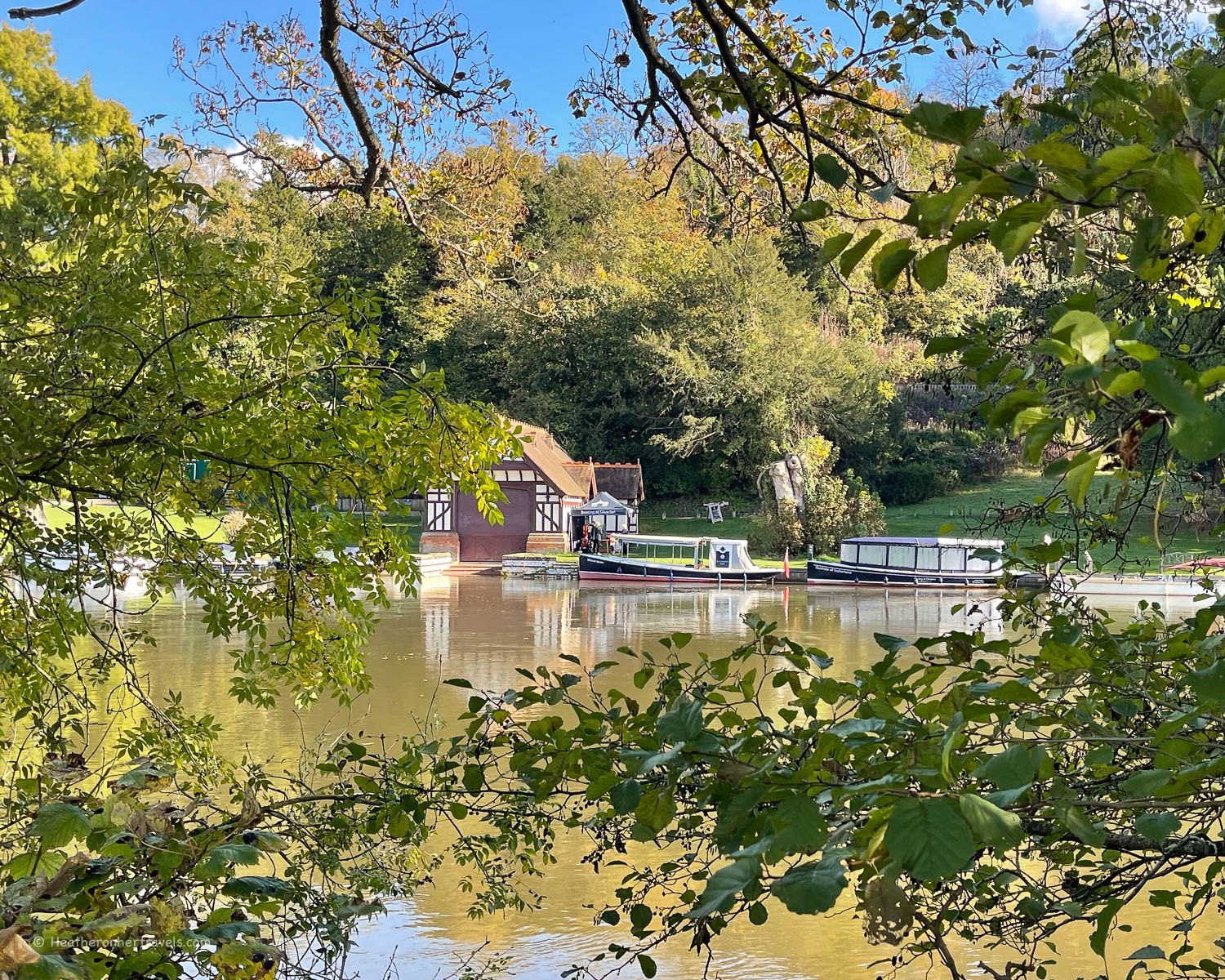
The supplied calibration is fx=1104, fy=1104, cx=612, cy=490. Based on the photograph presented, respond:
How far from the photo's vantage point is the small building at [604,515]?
2775 cm

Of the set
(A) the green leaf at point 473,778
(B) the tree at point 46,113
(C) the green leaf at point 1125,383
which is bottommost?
(A) the green leaf at point 473,778

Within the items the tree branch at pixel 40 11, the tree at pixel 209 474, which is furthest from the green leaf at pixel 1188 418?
the tree branch at pixel 40 11

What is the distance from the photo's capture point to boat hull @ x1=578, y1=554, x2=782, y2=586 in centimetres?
2306

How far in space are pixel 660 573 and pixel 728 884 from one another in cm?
2285

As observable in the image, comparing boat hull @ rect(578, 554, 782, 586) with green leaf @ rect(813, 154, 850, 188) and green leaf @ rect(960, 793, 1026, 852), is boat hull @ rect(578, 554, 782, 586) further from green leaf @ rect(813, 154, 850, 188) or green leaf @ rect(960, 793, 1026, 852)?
green leaf @ rect(960, 793, 1026, 852)

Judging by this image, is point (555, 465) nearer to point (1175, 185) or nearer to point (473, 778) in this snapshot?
point (473, 778)

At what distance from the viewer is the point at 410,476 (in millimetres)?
3490

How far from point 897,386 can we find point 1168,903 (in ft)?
106

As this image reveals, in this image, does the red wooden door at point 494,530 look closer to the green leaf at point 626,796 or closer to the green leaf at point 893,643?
the green leaf at point 893,643

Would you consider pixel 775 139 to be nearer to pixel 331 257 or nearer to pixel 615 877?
pixel 615 877

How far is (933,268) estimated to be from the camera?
2.73 feet

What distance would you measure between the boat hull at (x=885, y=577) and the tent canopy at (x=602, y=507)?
21.1 ft

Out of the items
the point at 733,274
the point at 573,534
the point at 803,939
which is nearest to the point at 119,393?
the point at 803,939

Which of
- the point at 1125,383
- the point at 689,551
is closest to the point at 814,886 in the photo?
the point at 1125,383
